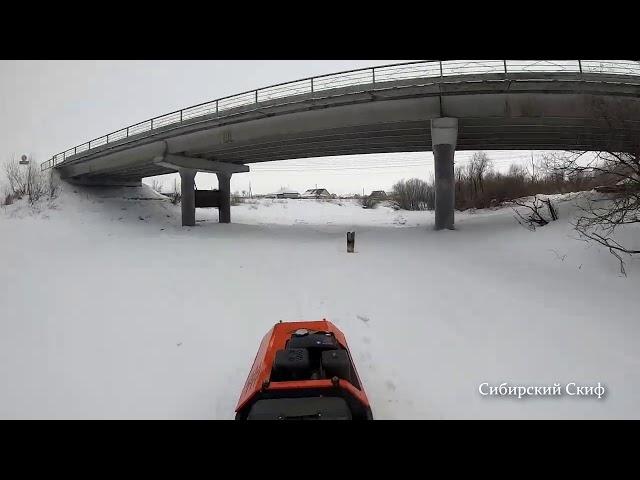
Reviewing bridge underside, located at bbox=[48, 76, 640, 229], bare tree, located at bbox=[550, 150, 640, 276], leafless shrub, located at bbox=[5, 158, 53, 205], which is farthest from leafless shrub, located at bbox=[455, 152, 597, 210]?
leafless shrub, located at bbox=[5, 158, 53, 205]

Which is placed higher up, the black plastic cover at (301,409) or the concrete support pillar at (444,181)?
the concrete support pillar at (444,181)

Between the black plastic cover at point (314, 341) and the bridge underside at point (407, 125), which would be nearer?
the black plastic cover at point (314, 341)

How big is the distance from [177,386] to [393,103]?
13041 millimetres

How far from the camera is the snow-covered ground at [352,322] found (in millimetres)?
3797

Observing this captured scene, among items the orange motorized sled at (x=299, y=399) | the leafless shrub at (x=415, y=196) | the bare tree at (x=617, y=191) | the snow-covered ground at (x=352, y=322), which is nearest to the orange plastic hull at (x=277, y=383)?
the orange motorized sled at (x=299, y=399)

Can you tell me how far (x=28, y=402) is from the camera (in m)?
3.78

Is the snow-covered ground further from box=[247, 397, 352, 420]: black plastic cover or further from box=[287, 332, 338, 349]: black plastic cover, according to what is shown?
box=[247, 397, 352, 420]: black plastic cover

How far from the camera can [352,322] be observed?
19.5ft

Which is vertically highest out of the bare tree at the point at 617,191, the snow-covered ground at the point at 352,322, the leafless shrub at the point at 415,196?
the leafless shrub at the point at 415,196

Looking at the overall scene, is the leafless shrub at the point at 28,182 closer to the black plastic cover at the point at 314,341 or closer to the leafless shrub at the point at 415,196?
the black plastic cover at the point at 314,341

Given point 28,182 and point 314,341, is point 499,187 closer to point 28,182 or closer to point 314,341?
point 314,341

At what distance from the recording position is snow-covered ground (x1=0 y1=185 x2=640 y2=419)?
149 inches

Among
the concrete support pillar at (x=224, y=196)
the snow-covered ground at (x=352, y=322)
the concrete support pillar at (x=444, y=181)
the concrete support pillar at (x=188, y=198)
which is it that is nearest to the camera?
the snow-covered ground at (x=352, y=322)
